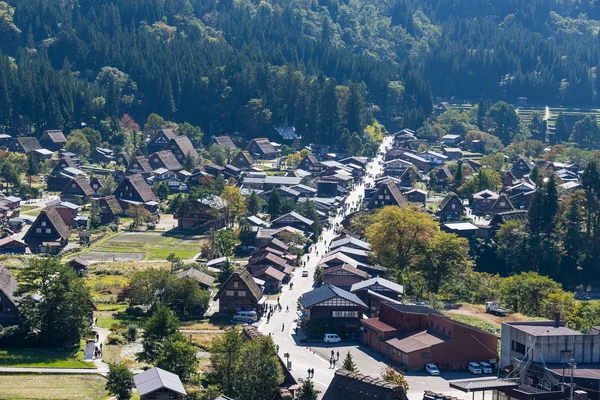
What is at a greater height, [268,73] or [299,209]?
[268,73]

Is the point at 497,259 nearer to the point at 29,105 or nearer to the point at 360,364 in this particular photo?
the point at 360,364

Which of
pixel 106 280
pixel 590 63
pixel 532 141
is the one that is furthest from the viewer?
pixel 590 63

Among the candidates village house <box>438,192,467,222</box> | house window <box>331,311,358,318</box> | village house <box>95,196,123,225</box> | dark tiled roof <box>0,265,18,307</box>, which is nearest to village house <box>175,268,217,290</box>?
house window <box>331,311,358,318</box>

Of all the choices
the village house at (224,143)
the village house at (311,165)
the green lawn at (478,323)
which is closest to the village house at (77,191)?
the village house at (311,165)

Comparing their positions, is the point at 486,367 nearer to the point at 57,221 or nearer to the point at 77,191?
the point at 57,221

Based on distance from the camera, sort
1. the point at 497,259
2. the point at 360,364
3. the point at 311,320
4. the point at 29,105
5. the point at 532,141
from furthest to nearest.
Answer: the point at 532,141, the point at 29,105, the point at 497,259, the point at 311,320, the point at 360,364

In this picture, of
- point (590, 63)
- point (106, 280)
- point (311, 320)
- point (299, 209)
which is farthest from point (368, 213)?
point (590, 63)

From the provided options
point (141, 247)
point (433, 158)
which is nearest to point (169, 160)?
point (433, 158)
